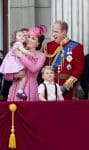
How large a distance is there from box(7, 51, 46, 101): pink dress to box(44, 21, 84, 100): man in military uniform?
34 centimetres

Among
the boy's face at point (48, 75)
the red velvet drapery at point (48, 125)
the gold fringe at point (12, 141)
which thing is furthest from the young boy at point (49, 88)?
the gold fringe at point (12, 141)

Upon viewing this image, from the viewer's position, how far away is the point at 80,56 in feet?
29.3

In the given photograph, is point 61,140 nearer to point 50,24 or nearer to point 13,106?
point 13,106

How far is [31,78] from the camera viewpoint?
8594 mm

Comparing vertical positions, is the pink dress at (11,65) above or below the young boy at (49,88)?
above

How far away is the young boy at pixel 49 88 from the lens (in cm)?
→ 848

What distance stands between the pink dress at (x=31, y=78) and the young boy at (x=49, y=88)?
0.10 m

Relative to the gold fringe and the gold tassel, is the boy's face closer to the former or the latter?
the gold tassel

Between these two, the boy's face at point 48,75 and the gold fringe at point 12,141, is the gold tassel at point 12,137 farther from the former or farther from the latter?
the boy's face at point 48,75

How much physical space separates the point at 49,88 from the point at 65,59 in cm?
62

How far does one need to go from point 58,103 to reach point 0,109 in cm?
63

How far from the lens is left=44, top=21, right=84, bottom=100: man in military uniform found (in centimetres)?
887

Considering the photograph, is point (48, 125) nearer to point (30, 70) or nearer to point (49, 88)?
point (49, 88)

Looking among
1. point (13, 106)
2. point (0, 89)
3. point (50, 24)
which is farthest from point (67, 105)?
point (50, 24)
